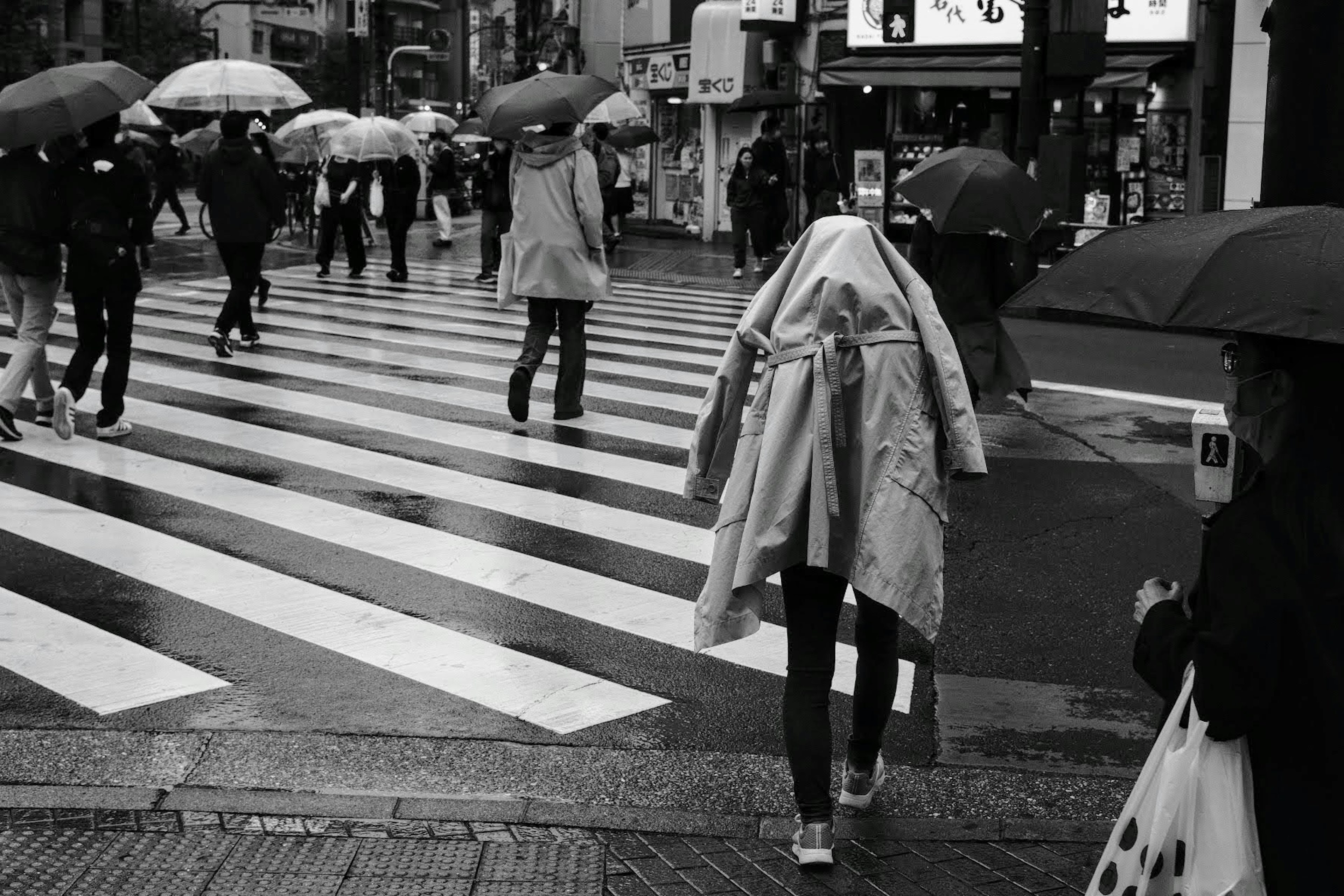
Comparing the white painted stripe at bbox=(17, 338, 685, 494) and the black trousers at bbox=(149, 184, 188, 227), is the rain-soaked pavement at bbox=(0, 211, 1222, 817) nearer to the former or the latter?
the white painted stripe at bbox=(17, 338, 685, 494)

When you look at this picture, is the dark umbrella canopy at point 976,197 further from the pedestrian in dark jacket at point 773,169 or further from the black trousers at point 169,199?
the black trousers at point 169,199

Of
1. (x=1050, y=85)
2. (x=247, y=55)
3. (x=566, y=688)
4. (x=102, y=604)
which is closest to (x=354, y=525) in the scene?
(x=102, y=604)

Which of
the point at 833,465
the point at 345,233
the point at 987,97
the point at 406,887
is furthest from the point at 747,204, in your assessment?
the point at 406,887

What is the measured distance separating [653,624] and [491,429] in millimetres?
4370

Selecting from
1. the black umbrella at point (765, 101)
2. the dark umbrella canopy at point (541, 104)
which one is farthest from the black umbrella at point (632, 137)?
the dark umbrella canopy at point (541, 104)

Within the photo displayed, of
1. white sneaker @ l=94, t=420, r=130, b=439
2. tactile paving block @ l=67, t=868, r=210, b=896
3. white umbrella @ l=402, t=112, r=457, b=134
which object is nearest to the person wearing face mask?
tactile paving block @ l=67, t=868, r=210, b=896

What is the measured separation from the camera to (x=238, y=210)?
13500 mm

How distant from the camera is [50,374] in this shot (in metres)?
12.5

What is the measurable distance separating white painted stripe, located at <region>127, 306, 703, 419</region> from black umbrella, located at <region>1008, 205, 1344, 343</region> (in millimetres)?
8215

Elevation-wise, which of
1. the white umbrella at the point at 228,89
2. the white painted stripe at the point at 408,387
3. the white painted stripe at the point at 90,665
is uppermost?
the white umbrella at the point at 228,89

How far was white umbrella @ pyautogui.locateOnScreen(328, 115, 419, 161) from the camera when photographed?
20.5m

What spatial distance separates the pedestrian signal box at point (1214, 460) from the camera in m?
3.18

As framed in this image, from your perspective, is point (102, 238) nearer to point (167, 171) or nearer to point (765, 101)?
point (765, 101)

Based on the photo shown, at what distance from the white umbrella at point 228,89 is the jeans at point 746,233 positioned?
5.72m
